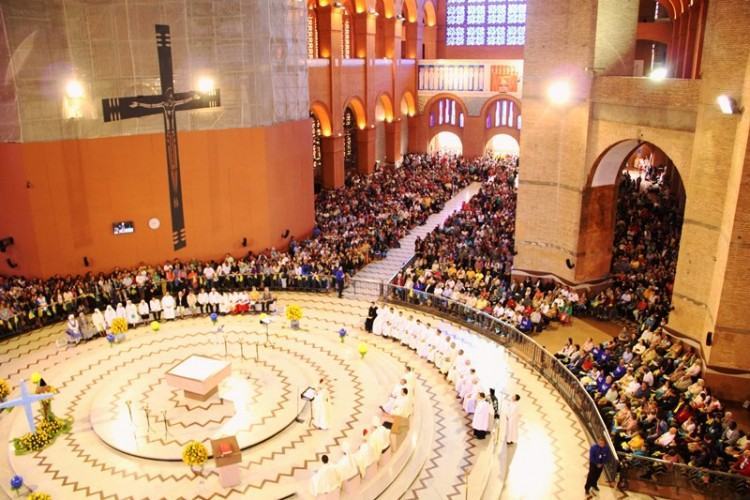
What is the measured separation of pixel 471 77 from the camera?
3991cm

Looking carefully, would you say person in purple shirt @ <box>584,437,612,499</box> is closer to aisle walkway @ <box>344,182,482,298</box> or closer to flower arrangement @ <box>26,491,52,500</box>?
flower arrangement @ <box>26,491,52,500</box>

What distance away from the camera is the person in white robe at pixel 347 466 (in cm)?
1094

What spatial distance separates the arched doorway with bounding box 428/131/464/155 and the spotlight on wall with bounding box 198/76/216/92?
25728 mm

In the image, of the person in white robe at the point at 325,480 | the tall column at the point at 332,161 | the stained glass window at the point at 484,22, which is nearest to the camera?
the person in white robe at the point at 325,480

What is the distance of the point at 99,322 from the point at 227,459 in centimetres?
843

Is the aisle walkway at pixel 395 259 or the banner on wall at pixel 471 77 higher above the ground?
the banner on wall at pixel 471 77

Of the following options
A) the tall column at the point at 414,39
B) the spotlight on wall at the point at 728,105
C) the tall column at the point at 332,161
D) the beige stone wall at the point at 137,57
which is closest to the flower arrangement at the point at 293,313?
the beige stone wall at the point at 137,57

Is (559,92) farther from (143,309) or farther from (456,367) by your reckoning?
(143,309)

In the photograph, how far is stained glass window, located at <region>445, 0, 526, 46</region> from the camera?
137 ft

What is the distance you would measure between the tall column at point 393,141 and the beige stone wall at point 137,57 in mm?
16514

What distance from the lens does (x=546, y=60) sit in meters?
19.0

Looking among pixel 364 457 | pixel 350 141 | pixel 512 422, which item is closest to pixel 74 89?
pixel 364 457

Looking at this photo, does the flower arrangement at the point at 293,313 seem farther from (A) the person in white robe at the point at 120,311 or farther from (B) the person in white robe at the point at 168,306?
(A) the person in white robe at the point at 120,311

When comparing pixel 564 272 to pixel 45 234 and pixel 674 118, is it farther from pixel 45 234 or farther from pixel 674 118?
pixel 45 234
